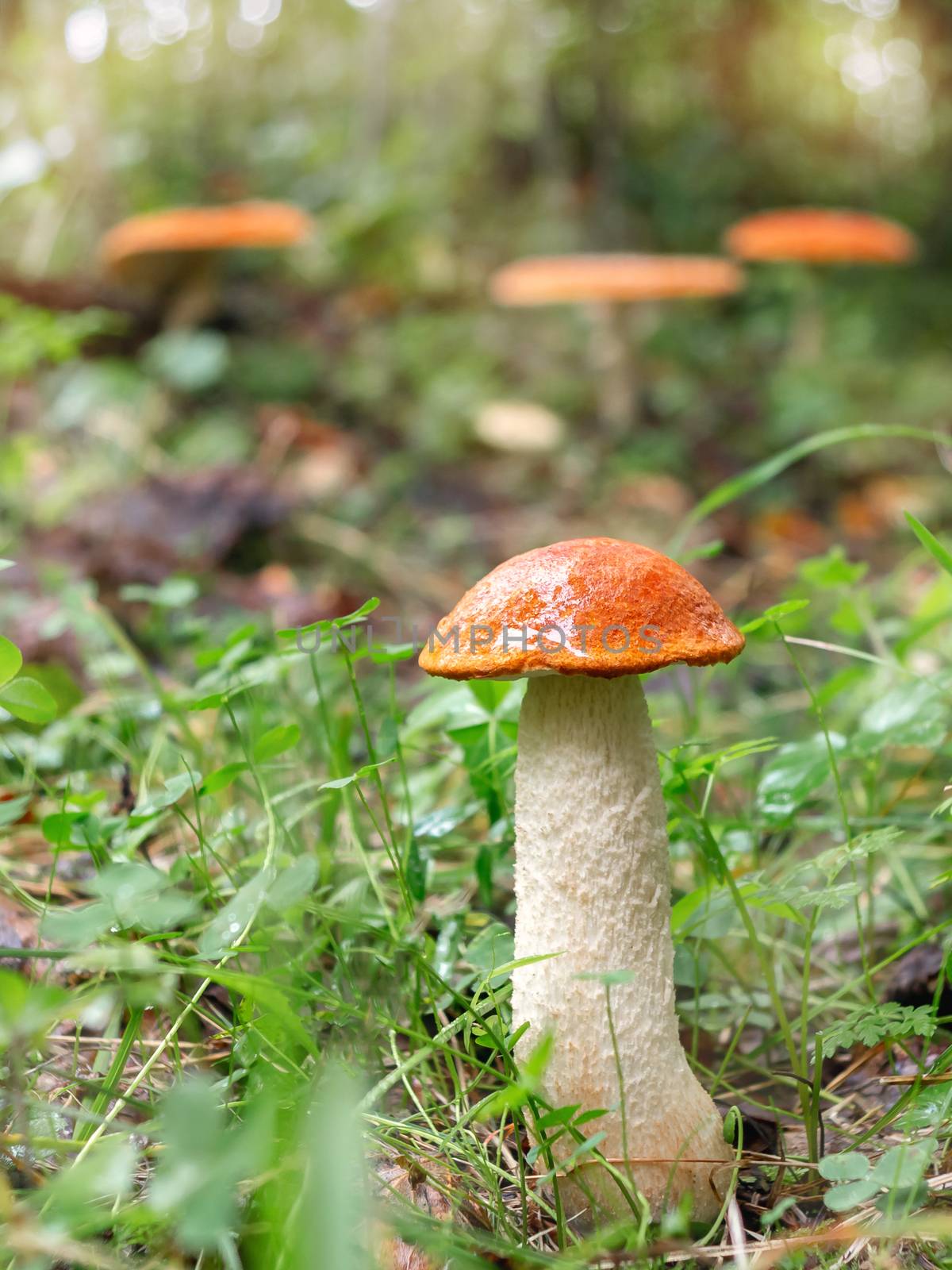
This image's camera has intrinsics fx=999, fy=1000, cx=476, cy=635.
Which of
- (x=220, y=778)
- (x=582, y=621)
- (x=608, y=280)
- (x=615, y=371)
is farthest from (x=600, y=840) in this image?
(x=615, y=371)

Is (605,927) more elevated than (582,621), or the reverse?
(582,621)

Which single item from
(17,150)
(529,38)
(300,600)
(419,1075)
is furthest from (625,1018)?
(529,38)

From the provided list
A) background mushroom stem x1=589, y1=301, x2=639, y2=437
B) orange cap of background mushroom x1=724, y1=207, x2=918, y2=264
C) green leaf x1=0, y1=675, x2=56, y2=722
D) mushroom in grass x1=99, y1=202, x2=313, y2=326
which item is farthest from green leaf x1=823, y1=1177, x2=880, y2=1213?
orange cap of background mushroom x1=724, y1=207, x2=918, y2=264

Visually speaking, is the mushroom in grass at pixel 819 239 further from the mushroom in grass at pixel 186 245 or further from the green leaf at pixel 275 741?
the green leaf at pixel 275 741

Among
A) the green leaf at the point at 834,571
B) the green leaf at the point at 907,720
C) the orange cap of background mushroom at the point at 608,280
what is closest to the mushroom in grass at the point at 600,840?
the green leaf at the point at 907,720

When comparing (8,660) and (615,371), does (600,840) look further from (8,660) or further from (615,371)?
(615,371)

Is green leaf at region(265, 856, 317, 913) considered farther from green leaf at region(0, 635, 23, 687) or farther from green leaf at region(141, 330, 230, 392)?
green leaf at region(141, 330, 230, 392)
